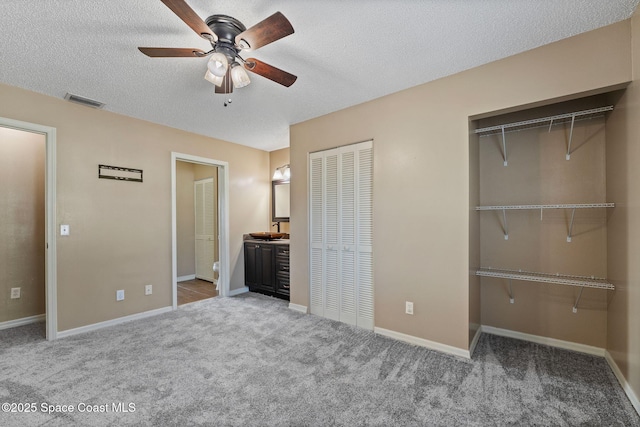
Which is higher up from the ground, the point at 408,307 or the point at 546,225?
the point at 546,225

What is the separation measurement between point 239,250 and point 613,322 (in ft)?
14.7

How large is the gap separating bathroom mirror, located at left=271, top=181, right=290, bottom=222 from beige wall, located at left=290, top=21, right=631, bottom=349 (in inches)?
80.1

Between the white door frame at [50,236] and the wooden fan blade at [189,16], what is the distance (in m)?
2.41

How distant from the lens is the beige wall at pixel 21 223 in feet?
10.8

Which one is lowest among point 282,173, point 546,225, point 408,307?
point 408,307

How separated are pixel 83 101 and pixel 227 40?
221 cm

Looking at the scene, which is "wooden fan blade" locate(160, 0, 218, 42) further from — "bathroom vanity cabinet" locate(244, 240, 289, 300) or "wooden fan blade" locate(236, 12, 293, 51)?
"bathroom vanity cabinet" locate(244, 240, 289, 300)

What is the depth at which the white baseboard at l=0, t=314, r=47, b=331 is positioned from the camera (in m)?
3.22

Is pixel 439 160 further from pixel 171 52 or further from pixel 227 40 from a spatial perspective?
pixel 171 52

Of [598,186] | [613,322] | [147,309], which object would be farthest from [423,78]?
[147,309]

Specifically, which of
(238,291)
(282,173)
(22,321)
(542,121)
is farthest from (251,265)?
(542,121)

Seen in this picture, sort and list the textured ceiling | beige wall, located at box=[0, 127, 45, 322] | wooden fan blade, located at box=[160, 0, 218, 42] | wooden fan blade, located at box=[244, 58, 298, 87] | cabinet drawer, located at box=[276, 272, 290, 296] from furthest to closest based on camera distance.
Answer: cabinet drawer, located at box=[276, 272, 290, 296] < beige wall, located at box=[0, 127, 45, 322] < wooden fan blade, located at box=[244, 58, 298, 87] < the textured ceiling < wooden fan blade, located at box=[160, 0, 218, 42]

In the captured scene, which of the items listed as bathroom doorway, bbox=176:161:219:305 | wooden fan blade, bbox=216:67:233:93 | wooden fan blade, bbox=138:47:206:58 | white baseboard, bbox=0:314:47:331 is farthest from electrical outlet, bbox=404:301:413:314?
white baseboard, bbox=0:314:47:331

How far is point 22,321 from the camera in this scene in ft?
10.9
